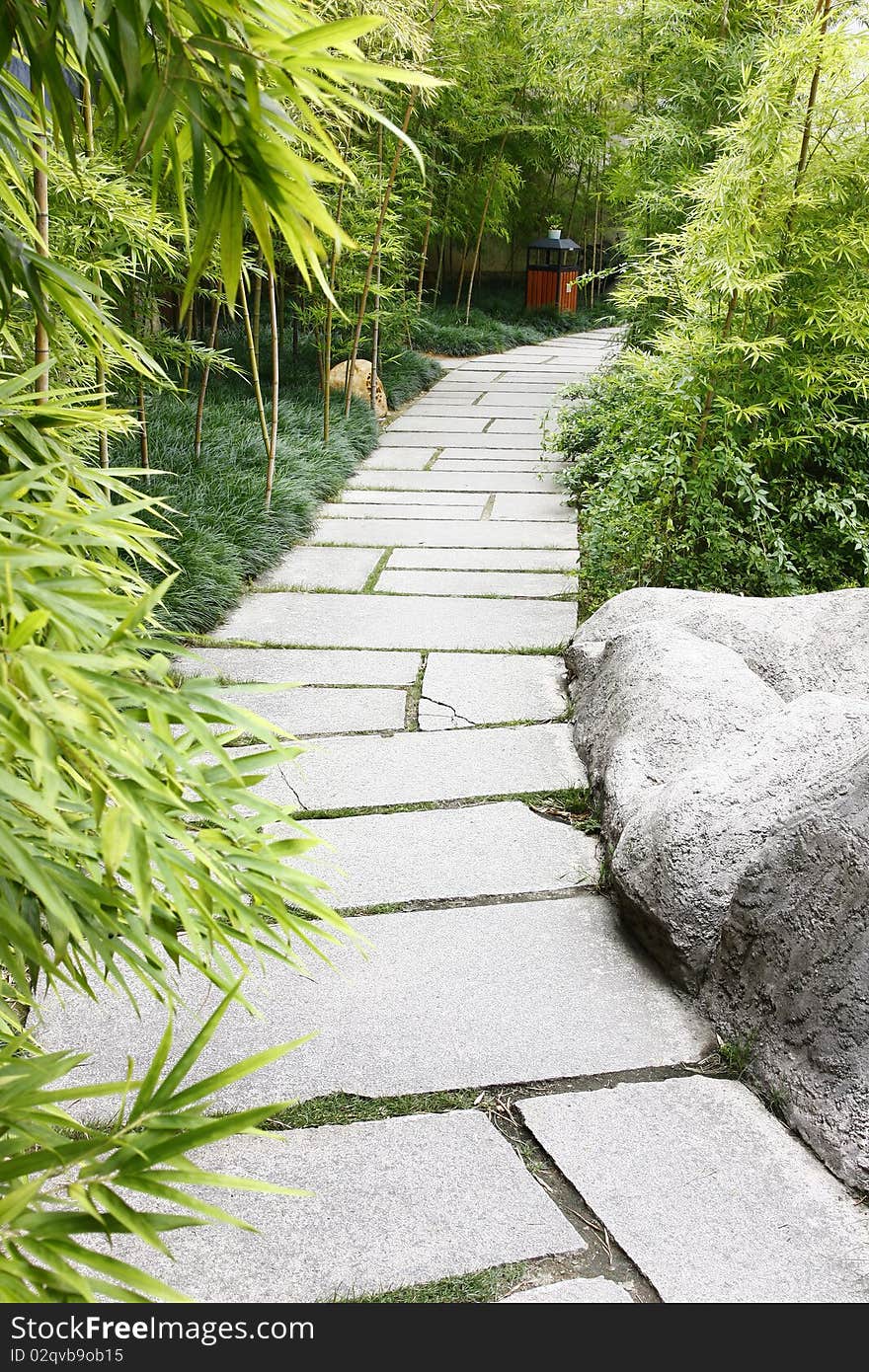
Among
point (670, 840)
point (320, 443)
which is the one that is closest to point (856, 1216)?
point (670, 840)

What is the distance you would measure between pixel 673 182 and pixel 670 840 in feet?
16.0

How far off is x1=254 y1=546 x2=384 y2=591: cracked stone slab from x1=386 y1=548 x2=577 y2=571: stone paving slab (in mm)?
132

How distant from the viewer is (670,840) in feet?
6.81

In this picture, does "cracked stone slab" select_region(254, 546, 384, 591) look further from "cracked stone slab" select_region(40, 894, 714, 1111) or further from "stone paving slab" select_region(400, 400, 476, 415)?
"stone paving slab" select_region(400, 400, 476, 415)

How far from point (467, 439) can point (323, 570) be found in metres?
2.99

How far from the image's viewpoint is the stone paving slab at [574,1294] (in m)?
1.38

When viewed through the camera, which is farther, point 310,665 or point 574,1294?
point 310,665

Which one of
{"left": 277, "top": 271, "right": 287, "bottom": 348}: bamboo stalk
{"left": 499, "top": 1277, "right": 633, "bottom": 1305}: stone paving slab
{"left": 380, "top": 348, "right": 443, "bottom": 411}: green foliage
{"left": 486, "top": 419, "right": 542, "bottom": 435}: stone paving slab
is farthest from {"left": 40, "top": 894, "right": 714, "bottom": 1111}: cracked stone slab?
{"left": 277, "top": 271, "right": 287, "bottom": 348}: bamboo stalk

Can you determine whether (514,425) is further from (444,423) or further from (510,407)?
(510,407)

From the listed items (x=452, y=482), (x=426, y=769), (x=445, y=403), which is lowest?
(x=426, y=769)

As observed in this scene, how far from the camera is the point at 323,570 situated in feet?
15.4

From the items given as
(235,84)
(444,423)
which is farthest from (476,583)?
(444,423)

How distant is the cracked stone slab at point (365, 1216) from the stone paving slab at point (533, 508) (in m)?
4.14

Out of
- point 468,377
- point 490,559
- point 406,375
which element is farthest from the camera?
point 468,377
